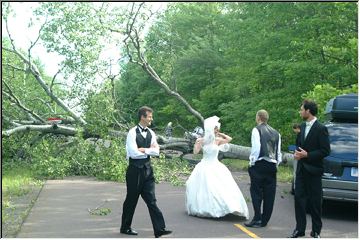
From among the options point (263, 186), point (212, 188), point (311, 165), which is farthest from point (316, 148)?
point (212, 188)

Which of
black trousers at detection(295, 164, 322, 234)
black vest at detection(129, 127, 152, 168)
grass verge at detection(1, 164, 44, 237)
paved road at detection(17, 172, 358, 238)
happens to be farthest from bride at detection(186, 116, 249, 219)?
grass verge at detection(1, 164, 44, 237)

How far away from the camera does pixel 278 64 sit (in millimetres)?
16562

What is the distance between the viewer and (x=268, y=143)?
8.47 m

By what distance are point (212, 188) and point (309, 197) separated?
2.09 m

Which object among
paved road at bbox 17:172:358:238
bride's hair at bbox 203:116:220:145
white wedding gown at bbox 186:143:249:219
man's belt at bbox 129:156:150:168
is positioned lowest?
paved road at bbox 17:172:358:238

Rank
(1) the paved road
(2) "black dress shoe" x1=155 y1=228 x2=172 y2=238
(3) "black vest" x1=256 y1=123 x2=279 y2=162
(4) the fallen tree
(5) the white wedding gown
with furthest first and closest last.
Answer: (4) the fallen tree, (5) the white wedding gown, (3) "black vest" x1=256 y1=123 x2=279 y2=162, (1) the paved road, (2) "black dress shoe" x1=155 y1=228 x2=172 y2=238

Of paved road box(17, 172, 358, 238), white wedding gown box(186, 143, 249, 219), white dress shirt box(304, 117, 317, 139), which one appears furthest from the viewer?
white wedding gown box(186, 143, 249, 219)

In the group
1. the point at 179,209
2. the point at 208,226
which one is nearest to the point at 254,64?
the point at 179,209

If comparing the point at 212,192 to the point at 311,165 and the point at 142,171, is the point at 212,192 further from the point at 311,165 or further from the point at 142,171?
the point at 311,165

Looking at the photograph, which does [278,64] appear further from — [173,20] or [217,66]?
[173,20]

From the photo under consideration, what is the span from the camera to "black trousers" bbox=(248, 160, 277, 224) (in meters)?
8.47

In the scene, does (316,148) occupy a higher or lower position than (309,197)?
higher

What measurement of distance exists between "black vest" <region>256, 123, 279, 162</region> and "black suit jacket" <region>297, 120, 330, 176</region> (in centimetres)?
111

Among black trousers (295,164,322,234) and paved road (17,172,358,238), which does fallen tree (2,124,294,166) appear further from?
black trousers (295,164,322,234)
